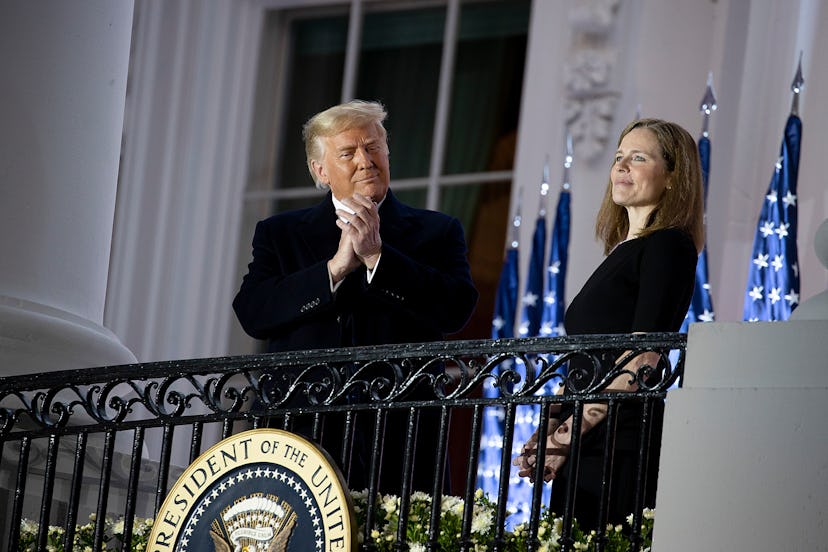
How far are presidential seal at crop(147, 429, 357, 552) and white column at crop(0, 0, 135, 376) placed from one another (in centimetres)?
149

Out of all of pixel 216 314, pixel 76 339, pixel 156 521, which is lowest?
pixel 156 521

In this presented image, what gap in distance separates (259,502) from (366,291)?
0.82 meters

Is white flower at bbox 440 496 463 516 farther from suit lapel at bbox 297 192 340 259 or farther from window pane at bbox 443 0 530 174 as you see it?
window pane at bbox 443 0 530 174

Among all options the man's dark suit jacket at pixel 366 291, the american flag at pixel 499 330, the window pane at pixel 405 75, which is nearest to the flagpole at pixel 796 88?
the american flag at pixel 499 330

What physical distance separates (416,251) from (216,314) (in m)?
6.66

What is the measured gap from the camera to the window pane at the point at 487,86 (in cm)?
1130

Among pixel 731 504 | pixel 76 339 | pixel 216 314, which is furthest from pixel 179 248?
pixel 731 504

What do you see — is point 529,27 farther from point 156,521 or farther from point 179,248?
point 156,521

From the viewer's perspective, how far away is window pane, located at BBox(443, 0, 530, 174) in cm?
1130

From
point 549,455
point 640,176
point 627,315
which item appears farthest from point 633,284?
→ point 549,455

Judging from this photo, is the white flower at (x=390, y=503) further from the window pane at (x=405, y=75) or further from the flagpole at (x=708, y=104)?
the window pane at (x=405, y=75)

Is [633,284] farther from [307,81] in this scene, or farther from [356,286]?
[307,81]

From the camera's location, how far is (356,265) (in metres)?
5.05

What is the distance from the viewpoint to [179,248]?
11883mm
